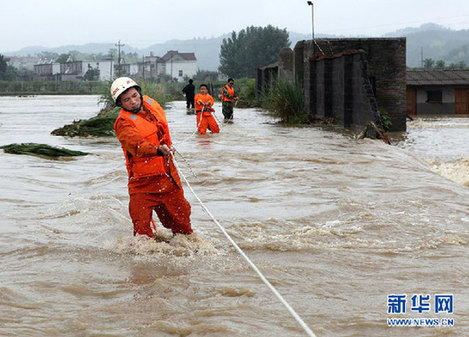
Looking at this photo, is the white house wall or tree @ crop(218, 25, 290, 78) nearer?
tree @ crop(218, 25, 290, 78)

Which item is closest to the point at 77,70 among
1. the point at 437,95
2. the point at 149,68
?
the point at 149,68

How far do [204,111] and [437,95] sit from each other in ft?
84.8

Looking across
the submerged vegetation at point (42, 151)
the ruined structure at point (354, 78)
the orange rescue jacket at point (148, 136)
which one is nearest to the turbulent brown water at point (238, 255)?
the orange rescue jacket at point (148, 136)

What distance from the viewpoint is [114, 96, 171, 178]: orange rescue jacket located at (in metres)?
6.66

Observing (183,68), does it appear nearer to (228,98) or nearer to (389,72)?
(228,98)

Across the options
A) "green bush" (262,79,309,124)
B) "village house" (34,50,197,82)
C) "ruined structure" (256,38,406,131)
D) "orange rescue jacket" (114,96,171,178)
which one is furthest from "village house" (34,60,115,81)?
"orange rescue jacket" (114,96,171,178)

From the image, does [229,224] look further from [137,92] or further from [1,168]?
[1,168]

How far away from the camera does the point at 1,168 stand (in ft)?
43.2

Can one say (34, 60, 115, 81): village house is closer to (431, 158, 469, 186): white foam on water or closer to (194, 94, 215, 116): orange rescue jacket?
(194, 94, 215, 116): orange rescue jacket

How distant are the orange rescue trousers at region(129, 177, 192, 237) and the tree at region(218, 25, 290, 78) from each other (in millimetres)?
122352

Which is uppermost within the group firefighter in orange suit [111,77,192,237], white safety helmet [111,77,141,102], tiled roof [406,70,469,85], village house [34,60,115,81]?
village house [34,60,115,81]

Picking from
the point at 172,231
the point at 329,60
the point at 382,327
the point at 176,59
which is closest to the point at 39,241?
the point at 172,231

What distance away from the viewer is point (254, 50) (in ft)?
428

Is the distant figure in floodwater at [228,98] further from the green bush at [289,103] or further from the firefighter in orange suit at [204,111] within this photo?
the firefighter in orange suit at [204,111]
